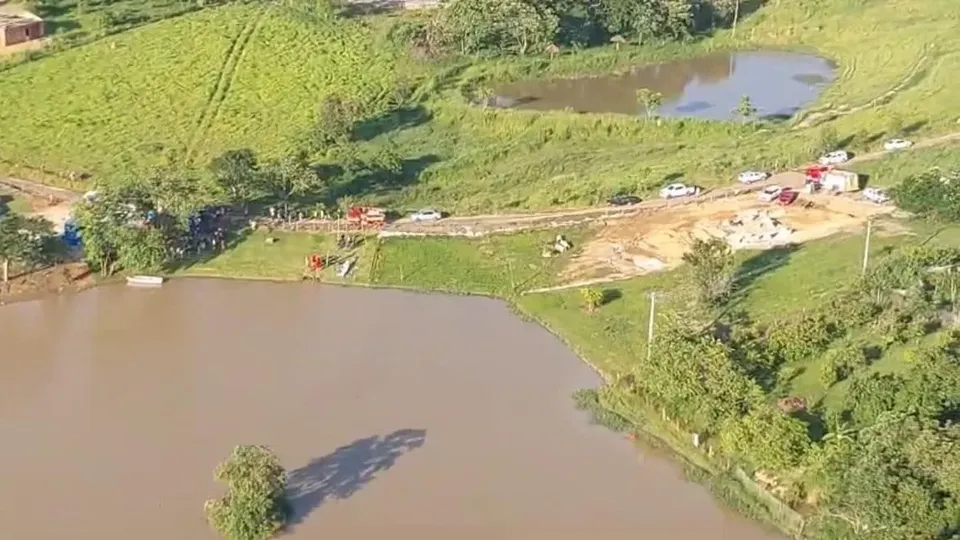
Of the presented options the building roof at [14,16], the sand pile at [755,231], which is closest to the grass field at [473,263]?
the sand pile at [755,231]

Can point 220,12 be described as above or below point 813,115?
above

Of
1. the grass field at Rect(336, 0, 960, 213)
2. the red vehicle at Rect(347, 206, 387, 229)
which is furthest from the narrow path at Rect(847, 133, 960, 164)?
the red vehicle at Rect(347, 206, 387, 229)

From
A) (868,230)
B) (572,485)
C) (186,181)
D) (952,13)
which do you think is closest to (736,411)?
(572,485)

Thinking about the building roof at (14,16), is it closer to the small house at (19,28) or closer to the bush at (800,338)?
the small house at (19,28)

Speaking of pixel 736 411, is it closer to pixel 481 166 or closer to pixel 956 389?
pixel 956 389

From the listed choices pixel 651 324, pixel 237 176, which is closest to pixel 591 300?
pixel 651 324

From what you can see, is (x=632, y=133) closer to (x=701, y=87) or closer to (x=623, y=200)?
(x=623, y=200)
